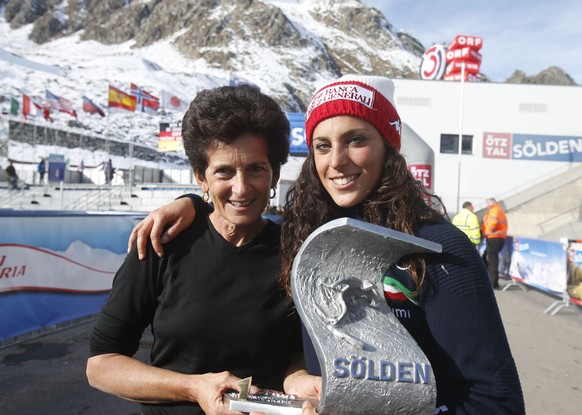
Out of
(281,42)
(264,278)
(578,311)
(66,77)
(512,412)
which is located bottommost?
(578,311)

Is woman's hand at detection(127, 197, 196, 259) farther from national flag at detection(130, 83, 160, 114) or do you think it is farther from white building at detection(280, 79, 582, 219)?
national flag at detection(130, 83, 160, 114)

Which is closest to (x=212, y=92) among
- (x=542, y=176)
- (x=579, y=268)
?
(x=579, y=268)

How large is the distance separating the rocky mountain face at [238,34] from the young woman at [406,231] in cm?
10364

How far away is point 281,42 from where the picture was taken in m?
126

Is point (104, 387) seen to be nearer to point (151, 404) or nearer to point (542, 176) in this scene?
Result: point (151, 404)

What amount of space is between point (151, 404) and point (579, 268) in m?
7.40

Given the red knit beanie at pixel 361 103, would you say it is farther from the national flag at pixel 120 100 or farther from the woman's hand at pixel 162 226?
the national flag at pixel 120 100

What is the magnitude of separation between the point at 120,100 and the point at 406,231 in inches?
1082

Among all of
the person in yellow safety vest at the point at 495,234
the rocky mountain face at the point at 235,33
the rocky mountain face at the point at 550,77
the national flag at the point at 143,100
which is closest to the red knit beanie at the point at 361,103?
the person in yellow safety vest at the point at 495,234

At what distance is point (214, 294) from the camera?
159cm

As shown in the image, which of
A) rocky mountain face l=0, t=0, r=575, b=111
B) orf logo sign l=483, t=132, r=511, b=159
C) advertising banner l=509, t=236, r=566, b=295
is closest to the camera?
advertising banner l=509, t=236, r=566, b=295

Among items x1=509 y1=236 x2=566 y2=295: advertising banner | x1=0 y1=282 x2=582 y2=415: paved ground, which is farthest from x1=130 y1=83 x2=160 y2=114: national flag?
x1=0 y1=282 x2=582 y2=415: paved ground

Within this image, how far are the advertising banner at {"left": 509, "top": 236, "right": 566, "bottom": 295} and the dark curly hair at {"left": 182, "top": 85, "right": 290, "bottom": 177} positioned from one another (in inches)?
292

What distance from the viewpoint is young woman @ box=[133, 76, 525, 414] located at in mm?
1075
